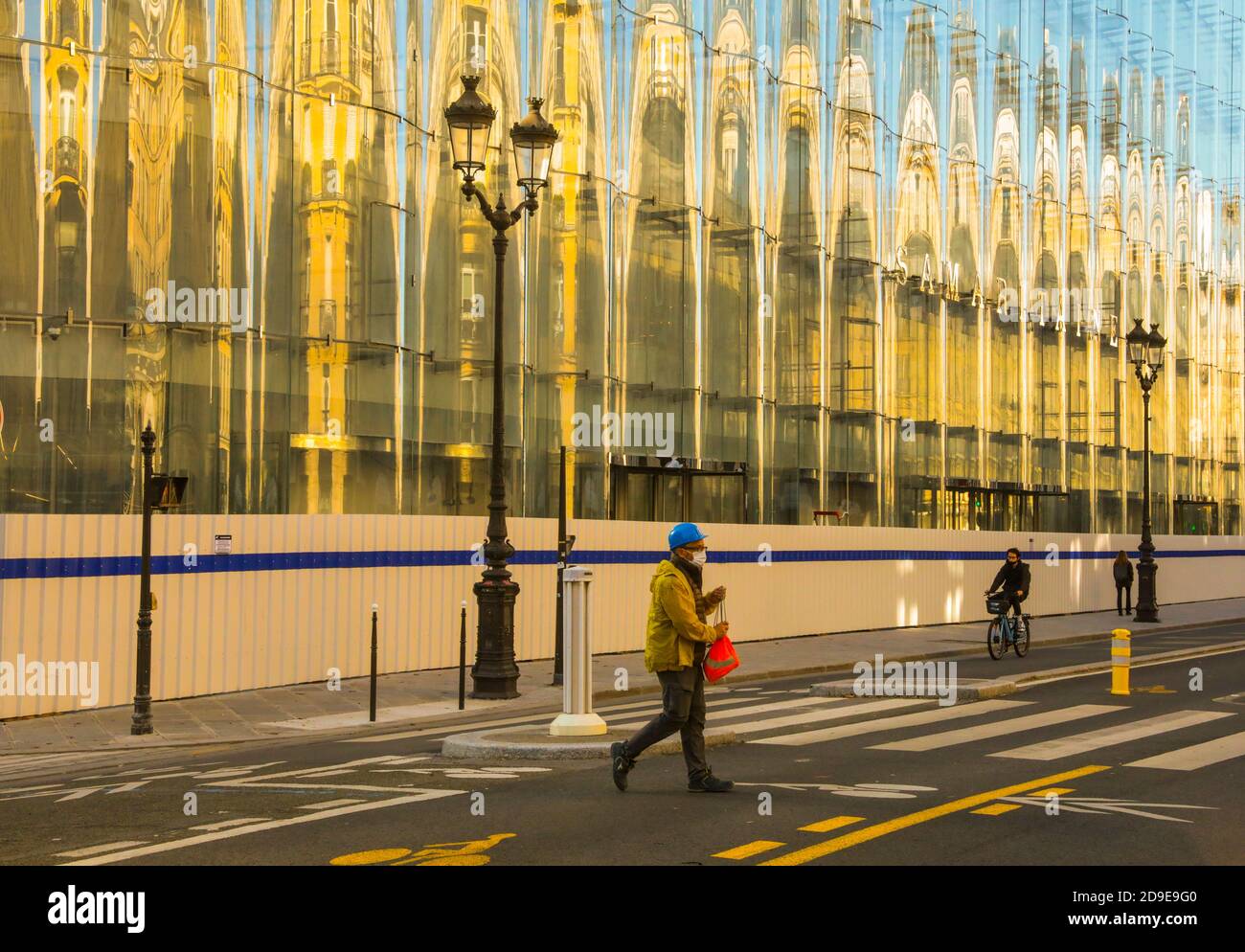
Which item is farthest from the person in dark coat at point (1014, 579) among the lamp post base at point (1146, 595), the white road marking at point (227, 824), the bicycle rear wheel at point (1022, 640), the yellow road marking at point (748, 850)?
the white road marking at point (227, 824)

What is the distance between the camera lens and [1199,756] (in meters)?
13.9

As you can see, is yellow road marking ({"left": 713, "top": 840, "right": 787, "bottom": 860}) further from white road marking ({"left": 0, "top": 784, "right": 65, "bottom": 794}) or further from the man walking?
white road marking ({"left": 0, "top": 784, "right": 65, "bottom": 794})

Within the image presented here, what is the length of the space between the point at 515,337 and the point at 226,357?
684 centimetres

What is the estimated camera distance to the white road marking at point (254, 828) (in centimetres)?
920

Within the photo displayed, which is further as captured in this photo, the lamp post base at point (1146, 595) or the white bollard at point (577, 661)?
the lamp post base at point (1146, 595)

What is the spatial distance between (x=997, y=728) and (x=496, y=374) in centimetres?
759

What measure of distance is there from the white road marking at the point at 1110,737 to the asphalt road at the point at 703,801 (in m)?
0.05

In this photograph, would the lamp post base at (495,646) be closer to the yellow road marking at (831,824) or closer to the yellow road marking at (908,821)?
the yellow road marking at (908,821)

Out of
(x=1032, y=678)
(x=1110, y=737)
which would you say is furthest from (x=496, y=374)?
(x=1110, y=737)

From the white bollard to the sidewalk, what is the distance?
3.36m

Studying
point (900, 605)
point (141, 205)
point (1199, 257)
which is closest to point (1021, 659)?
point (900, 605)

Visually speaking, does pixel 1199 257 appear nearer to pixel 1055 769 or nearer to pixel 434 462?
pixel 434 462

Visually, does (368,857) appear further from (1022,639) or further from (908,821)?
(1022,639)

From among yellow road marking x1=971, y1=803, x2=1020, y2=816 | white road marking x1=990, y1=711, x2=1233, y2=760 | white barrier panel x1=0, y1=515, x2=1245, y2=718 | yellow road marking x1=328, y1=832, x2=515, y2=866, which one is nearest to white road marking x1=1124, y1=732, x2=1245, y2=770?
white road marking x1=990, y1=711, x2=1233, y2=760
